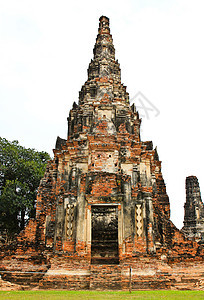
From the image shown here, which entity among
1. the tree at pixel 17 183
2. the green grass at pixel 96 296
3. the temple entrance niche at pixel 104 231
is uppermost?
the tree at pixel 17 183

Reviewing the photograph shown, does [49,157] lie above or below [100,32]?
below

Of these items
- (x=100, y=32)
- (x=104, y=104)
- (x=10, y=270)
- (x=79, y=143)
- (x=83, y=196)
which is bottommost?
(x=10, y=270)

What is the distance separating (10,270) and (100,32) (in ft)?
60.2

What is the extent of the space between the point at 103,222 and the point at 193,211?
9557mm

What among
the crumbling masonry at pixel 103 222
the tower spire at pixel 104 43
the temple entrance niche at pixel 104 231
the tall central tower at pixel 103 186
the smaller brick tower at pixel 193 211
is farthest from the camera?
the smaller brick tower at pixel 193 211

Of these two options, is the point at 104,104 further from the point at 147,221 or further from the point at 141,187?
the point at 147,221

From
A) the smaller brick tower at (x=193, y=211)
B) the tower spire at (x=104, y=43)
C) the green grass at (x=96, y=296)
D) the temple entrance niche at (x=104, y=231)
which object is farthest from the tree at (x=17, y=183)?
the green grass at (x=96, y=296)

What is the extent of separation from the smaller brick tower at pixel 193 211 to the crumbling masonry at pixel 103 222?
732cm

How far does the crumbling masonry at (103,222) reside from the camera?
10070 millimetres

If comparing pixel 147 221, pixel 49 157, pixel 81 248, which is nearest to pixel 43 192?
pixel 81 248

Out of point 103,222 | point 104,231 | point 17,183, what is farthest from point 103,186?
point 17,183

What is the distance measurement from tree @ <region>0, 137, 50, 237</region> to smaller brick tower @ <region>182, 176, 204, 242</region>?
39.6 feet

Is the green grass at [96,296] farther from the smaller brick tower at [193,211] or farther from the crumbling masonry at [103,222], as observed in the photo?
the smaller brick tower at [193,211]

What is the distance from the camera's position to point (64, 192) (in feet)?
40.5
